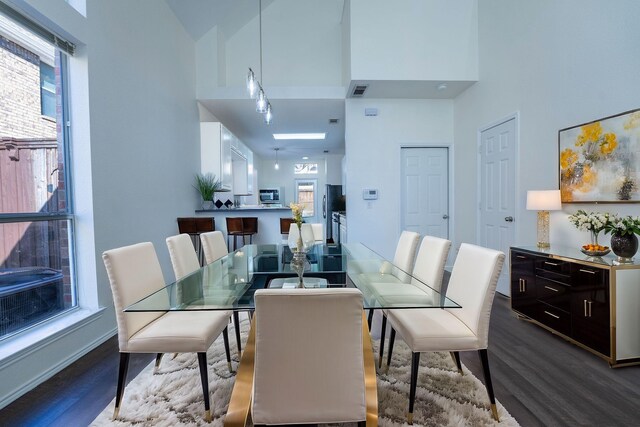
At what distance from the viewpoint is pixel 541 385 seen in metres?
1.87

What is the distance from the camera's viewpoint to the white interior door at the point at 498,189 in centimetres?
360

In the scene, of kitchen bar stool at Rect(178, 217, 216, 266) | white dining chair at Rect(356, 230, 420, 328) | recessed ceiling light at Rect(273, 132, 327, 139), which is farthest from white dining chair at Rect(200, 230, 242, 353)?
recessed ceiling light at Rect(273, 132, 327, 139)

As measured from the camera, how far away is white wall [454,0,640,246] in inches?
92.4

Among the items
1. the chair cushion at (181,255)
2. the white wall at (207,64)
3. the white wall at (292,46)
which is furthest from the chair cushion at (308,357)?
the white wall at (292,46)

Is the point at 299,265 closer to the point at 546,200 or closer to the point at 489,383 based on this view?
the point at 489,383

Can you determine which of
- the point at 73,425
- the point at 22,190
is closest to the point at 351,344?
the point at 73,425

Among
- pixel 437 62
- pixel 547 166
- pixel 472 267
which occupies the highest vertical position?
pixel 437 62

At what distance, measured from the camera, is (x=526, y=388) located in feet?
6.03

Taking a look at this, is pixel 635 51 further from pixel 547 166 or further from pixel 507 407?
pixel 507 407

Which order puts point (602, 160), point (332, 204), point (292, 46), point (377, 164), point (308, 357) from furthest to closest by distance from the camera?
point (332, 204) → point (292, 46) → point (377, 164) → point (602, 160) → point (308, 357)

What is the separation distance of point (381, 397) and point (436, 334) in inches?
19.7

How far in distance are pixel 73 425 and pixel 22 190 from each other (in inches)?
61.2

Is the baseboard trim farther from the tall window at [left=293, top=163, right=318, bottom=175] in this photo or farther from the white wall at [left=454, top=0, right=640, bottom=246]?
the tall window at [left=293, top=163, right=318, bottom=175]

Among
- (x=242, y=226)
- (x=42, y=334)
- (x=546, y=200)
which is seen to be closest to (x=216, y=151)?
(x=242, y=226)
